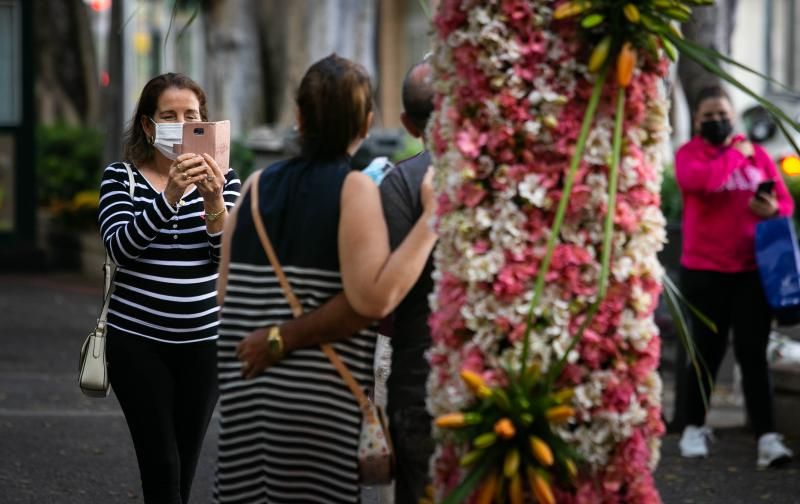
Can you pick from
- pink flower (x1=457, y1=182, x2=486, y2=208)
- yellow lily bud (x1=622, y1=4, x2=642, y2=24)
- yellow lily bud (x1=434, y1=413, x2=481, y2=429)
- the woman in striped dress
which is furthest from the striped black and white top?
yellow lily bud (x1=622, y1=4, x2=642, y2=24)

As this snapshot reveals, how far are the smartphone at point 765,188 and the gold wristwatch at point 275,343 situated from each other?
4.02 meters

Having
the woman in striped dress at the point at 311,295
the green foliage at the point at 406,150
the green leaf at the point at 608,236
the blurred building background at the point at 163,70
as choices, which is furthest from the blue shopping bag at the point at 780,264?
the green foliage at the point at 406,150

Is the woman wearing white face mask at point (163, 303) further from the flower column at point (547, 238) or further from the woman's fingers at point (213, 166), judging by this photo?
the flower column at point (547, 238)

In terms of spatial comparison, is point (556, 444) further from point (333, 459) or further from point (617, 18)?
point (617, 18)

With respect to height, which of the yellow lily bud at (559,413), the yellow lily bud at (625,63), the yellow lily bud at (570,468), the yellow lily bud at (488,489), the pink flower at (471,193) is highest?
the yellow lily bud at (625,63)

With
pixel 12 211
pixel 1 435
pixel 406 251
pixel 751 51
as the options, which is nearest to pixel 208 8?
pixel 12 211

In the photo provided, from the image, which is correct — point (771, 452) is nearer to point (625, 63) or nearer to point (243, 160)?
point (625, 63)

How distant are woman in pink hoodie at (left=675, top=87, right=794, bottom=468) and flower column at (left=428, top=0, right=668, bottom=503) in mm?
3876

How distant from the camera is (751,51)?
27062mm

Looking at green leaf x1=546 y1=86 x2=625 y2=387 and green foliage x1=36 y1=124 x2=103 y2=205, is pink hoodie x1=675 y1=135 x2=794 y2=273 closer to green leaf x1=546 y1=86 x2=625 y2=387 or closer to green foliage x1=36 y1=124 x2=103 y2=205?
green leaf x1=546 y1=86 x2=625 y2=387

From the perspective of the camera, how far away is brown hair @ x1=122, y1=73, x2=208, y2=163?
5188 mm

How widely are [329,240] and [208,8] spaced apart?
17193 mm

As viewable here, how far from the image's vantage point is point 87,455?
769 cm

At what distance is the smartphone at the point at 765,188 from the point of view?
24.3 feet
